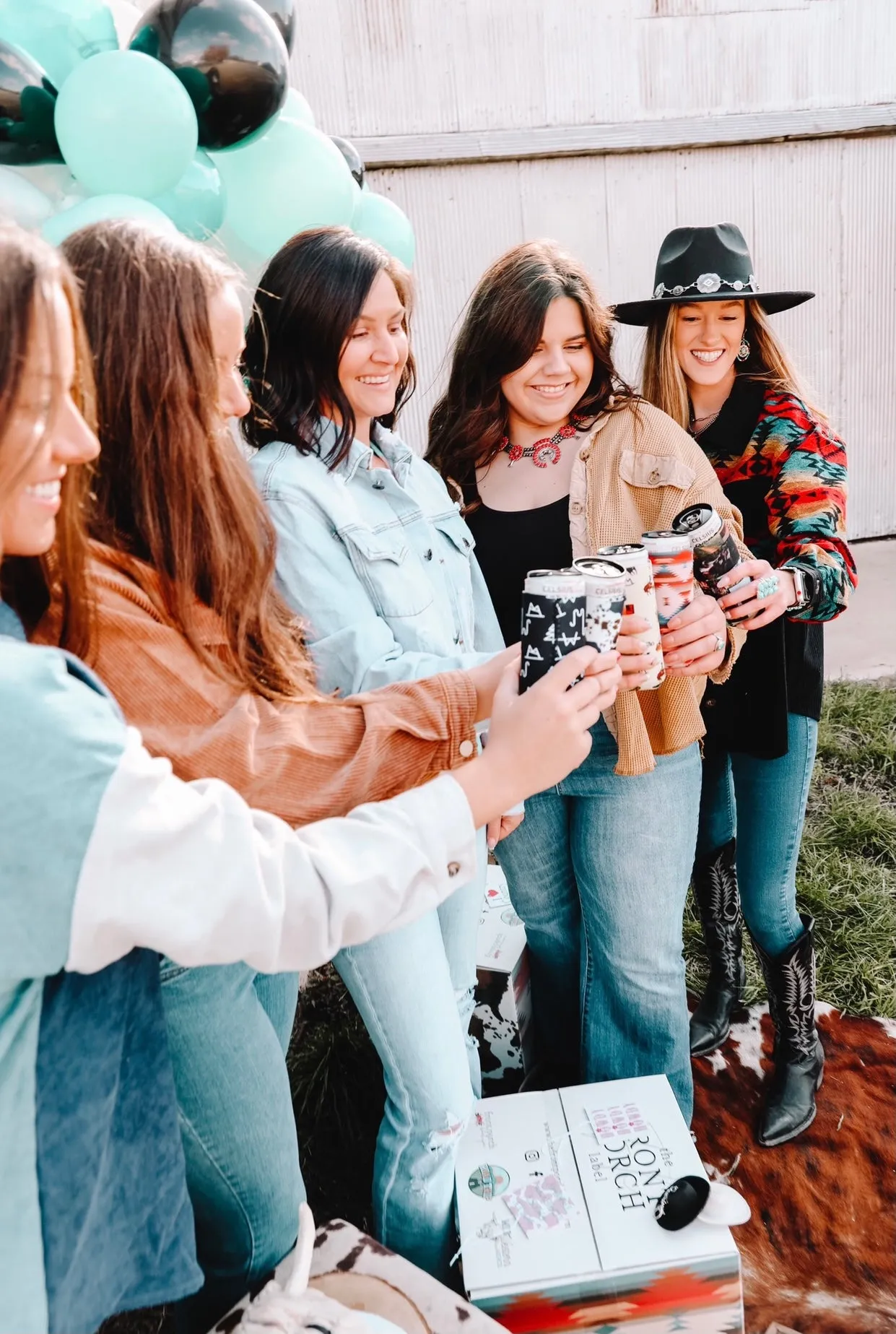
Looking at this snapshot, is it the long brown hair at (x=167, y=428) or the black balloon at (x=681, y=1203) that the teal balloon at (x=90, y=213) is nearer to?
the long brown hair at (x=167, y=428)

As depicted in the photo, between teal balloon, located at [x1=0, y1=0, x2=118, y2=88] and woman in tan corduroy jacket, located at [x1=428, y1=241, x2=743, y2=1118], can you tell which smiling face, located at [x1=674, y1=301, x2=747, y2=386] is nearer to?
woman in tan corduroy jacket, located at [x1=428, y1=241, x2=743, y2=1118]

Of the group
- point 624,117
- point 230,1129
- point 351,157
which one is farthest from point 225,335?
point 624,117

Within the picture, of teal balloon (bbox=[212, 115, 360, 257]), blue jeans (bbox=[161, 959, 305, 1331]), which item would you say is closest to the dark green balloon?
teal balloon (bbox=[212, 115, 360, 257])

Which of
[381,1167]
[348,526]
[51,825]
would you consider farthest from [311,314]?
[381,1167]

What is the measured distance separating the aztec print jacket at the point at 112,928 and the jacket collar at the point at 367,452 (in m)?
0.79

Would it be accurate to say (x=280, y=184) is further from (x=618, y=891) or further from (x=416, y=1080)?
(x=416, y=1080)

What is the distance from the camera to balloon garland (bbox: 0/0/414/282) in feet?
6.49

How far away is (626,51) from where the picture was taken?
489 centimetres

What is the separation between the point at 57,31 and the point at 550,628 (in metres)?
1.98

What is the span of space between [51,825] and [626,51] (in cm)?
545

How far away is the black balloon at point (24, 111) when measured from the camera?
1.94 m

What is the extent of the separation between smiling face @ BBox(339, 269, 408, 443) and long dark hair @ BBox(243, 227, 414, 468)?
0.02 meters

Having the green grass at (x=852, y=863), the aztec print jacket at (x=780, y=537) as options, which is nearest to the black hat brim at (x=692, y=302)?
the aztec print jacket at (x=780, y=537)

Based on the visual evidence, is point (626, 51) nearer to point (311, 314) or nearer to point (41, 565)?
point (311, 314)
